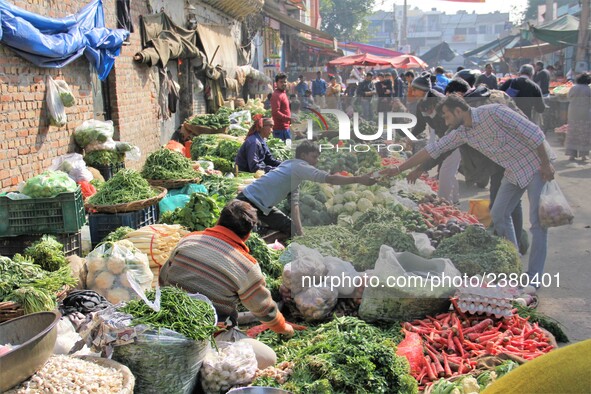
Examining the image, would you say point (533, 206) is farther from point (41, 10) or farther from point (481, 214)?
point (41, 10)

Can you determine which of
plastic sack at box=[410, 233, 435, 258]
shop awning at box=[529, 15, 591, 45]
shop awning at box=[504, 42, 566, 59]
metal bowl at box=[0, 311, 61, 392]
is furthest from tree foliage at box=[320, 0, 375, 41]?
metal bowl at box=[0, 311, 61, 392]

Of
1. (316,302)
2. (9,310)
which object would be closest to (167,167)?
(316,302)

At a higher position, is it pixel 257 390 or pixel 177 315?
pixel 177 315

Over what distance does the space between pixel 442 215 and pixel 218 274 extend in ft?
8.26

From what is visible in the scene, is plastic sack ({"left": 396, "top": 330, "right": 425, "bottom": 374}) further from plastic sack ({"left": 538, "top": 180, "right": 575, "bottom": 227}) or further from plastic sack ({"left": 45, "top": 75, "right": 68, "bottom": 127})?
plastic sack ({"left": 45, "top": 75, "right": 68, "bottom": 127})

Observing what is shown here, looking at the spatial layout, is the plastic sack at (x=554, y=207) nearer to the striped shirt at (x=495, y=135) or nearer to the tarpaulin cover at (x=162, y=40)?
the striped shirt at (x=495, y=135)

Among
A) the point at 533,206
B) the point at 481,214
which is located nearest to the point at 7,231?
the point at 481,214

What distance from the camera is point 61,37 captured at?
733 centimetres

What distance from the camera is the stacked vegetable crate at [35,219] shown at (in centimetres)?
569

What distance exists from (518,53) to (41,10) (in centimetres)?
3394

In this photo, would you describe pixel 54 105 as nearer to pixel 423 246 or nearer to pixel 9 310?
pixel 9 310

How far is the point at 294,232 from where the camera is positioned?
6.17 meters

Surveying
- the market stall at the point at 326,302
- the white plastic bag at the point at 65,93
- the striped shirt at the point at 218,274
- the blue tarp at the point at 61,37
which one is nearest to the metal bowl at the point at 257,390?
the market stall at the point at 326,302

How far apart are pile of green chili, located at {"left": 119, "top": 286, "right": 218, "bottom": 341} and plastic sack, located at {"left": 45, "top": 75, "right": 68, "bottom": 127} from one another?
425cm
